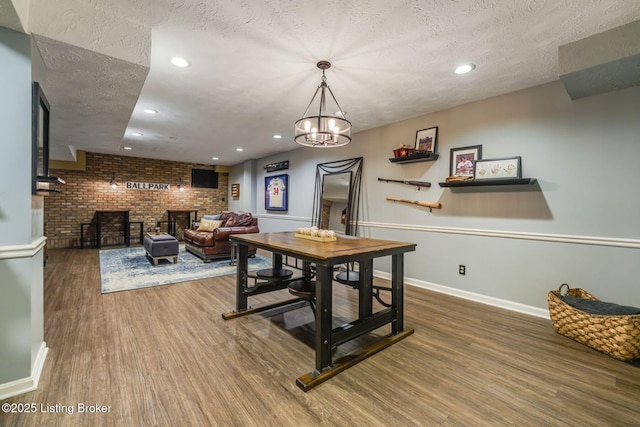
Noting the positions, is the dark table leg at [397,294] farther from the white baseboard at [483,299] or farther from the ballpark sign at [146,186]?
the ballpark sign at [146,186]

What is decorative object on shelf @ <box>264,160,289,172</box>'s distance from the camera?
21.4 feet

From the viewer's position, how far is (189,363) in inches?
77.0

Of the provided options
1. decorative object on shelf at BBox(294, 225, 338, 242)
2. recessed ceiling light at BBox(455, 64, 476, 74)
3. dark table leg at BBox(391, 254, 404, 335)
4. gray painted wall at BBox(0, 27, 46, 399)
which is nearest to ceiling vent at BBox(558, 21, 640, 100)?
recessed ceiling light at BBox(455, 64, 476, 74)

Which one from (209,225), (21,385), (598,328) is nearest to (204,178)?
(209,225)

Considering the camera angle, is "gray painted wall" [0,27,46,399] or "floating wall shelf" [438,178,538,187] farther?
"floating wall shelf" [438,178,538,187]

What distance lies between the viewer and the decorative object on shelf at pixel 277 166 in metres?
6.52

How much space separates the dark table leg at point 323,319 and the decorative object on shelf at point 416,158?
2.49m

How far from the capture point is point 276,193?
22.6 feet

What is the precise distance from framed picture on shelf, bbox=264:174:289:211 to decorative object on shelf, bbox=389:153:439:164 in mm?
3184

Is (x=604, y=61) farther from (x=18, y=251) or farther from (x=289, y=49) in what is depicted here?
(x=18, y=251)

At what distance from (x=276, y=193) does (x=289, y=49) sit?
15.6ft

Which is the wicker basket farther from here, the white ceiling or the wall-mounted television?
the wall-mounted television

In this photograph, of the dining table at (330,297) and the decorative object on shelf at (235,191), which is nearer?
the dining table at (330,297)

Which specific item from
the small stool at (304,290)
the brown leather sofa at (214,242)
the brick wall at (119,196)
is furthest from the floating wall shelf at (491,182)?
the brick wall at (119,196)
